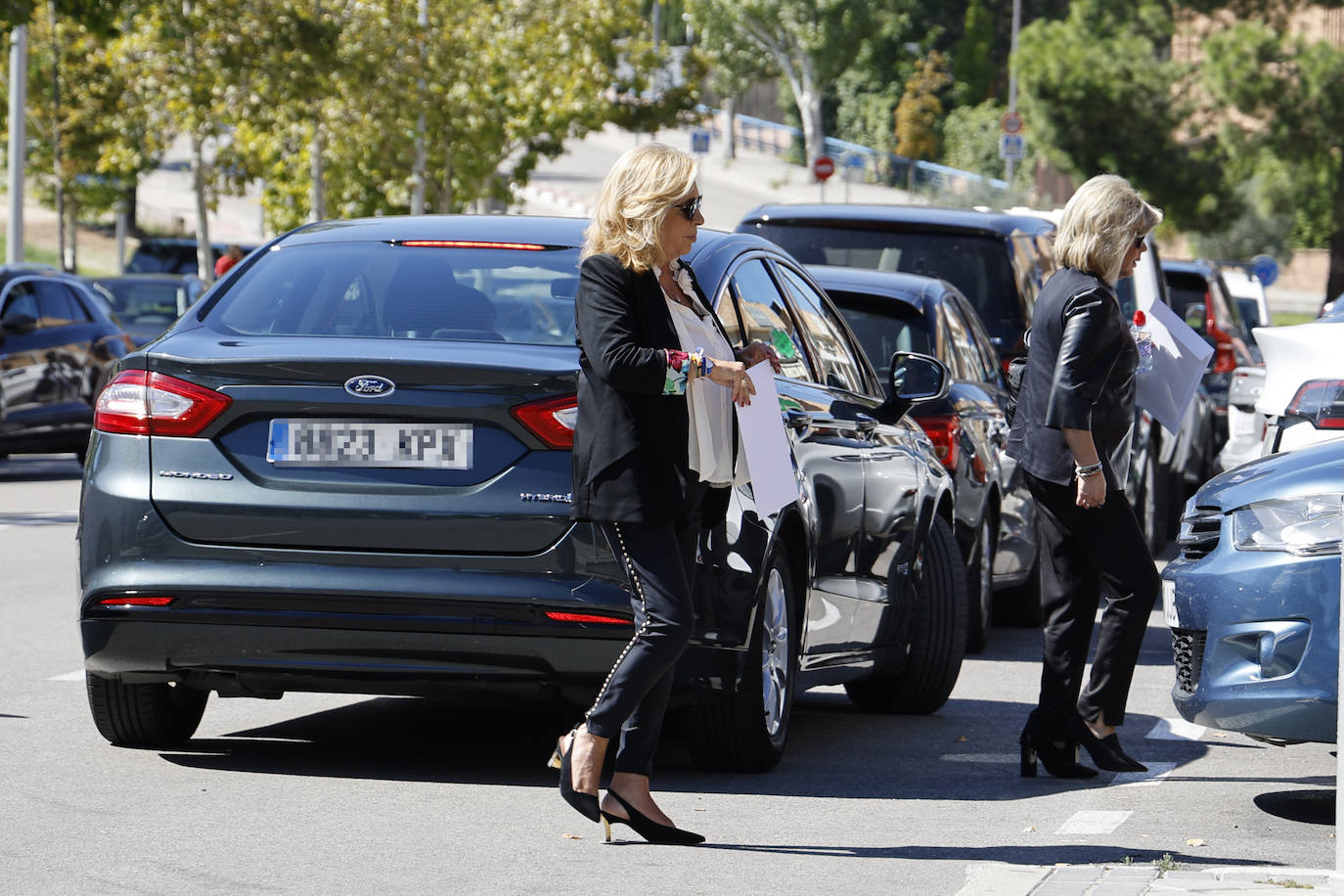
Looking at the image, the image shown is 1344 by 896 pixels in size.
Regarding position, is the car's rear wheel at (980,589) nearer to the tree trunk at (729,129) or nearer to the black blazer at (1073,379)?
the black blazer at (1073,379)

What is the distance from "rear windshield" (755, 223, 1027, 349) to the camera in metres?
12.2

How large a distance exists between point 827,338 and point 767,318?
2.30 ft

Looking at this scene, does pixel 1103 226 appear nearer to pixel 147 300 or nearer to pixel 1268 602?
pixel 1268 602

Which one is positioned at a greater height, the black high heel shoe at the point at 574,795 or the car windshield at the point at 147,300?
the black high heel shoe at the point at 574,795

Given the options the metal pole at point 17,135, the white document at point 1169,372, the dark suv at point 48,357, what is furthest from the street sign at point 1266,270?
the white document at point 1169,372

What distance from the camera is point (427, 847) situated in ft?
19.0

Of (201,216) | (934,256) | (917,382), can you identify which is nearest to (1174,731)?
(917,382)

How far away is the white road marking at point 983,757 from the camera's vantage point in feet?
24.3

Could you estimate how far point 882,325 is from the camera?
415 inches

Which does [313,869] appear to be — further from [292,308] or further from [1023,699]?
[1023,699]

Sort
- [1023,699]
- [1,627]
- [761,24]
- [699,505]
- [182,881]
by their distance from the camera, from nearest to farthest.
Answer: [182,881], [699,505], [1023,699], [1,627], [761,24]

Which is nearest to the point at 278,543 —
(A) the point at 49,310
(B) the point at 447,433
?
(B) the point at 447,433

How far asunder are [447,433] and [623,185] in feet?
3.17

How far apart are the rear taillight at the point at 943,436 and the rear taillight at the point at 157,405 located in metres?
4.36
